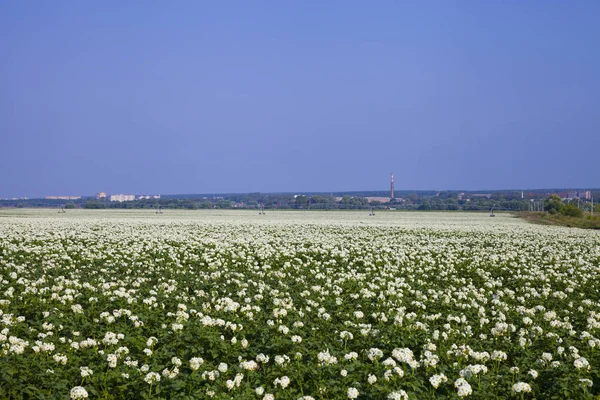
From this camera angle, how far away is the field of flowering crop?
21.6 feet

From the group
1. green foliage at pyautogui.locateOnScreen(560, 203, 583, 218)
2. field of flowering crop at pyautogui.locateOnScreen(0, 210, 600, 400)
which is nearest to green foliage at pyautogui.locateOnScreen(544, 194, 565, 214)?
Result: green foliage at pyautogui.locateOnScreen(560, 203, 583, 218)

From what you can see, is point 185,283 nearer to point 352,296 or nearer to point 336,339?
point 352,296

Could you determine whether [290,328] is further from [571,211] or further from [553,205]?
[553,205]

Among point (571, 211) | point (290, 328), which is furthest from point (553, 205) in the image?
point (290, 328)

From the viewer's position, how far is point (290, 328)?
355 inches

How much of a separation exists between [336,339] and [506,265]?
10738 mm

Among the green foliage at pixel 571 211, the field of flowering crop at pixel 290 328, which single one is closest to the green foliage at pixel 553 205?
the green foliage at pixel 571 211

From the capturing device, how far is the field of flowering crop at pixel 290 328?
259 inches

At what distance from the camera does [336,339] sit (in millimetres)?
8680

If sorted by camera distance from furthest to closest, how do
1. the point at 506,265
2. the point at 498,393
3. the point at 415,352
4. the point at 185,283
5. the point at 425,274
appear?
the point at 506,265 < the point at 425,274 < the point at 185,283 < the point at 415,352 < the point at 498,393

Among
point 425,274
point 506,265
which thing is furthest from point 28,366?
point 506,265

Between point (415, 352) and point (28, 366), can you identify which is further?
point (415, 352)

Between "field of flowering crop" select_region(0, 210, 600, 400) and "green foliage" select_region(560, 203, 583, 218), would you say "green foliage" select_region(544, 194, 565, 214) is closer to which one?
"green foliage" select_region(560, 203, 583, 218)

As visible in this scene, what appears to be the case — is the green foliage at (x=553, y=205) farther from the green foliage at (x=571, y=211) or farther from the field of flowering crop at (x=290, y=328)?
the field of flowering crop at (x=290, y=328)
